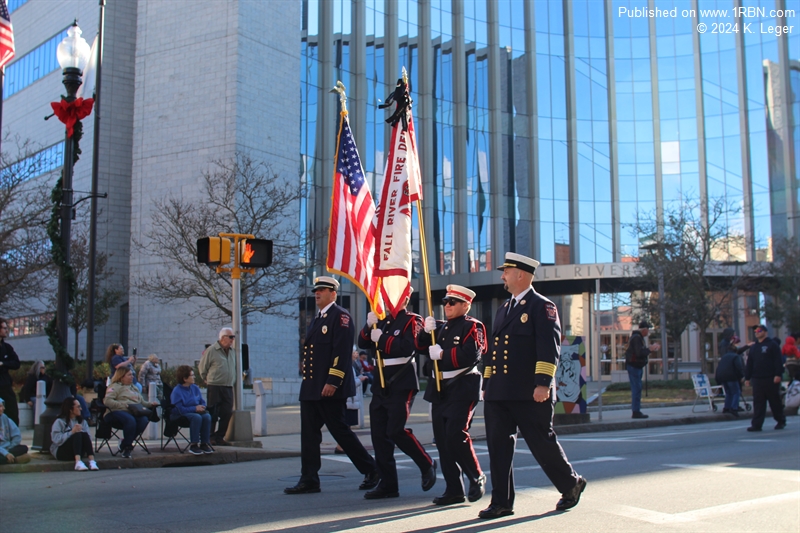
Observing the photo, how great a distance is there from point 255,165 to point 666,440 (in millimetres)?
20261

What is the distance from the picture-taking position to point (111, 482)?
31.0 ft

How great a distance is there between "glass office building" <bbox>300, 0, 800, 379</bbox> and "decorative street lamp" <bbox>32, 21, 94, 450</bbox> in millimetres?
31673

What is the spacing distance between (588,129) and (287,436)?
3633cm

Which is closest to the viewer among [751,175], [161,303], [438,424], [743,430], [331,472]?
[438,424]

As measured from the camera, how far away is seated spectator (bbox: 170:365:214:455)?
1177 cm

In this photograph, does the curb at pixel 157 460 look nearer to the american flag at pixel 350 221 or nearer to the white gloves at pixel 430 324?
the american flag at pixel 350 221

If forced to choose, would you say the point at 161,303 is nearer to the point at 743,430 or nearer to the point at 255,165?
the point at 255,165

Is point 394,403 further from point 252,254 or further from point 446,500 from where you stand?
point 252,254

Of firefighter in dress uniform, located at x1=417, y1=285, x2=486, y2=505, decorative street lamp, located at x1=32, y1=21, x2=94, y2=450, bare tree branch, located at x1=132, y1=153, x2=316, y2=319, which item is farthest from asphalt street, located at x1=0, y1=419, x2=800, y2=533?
bare tree branch, located at x1=132, y1=153, x2=316, y2=319

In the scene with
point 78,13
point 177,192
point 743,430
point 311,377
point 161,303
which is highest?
point 78,13

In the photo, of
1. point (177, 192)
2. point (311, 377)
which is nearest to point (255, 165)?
point (177, 192)

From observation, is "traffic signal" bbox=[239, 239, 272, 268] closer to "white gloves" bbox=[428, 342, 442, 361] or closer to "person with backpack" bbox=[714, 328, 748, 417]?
"white gloves" bbox=[428, 342, 442, 361]

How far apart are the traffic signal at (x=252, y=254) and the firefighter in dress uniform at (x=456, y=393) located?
583cm

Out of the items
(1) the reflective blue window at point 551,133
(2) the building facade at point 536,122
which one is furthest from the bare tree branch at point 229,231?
(1) the reflective blue window at point 551,133
